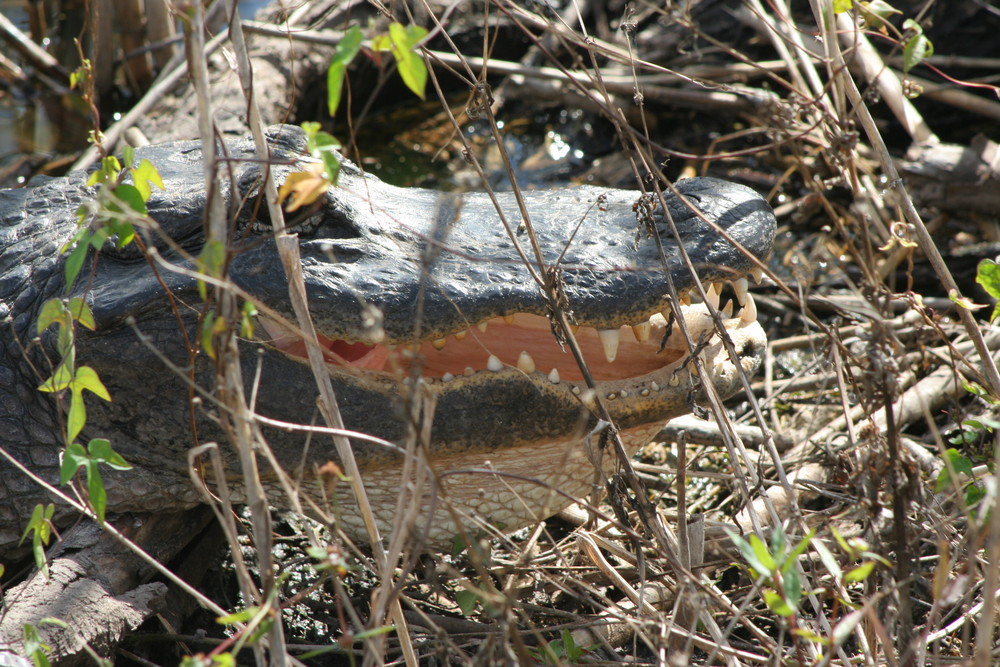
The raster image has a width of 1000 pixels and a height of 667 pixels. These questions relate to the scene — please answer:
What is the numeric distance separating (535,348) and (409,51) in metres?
1.24

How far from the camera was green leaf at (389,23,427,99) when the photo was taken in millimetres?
1313

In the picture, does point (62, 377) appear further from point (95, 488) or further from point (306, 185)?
point (306, 185)

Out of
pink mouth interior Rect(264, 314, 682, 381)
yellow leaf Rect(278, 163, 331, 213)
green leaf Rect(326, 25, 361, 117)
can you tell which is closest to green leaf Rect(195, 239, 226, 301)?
yellow leaf Rect(278, 163, 331, 213)

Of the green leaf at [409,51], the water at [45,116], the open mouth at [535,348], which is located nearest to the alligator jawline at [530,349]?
the open mouth at [535,348]

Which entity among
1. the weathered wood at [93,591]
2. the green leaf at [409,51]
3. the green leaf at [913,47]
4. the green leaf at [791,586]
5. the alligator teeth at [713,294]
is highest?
the green leaf at [409,51]

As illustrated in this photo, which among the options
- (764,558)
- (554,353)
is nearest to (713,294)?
(554,353)

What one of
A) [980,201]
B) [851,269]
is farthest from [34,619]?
[980,201]

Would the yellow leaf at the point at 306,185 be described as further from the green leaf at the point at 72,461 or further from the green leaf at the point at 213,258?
the green leaf at the point at 72,461

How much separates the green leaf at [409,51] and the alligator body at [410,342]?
604 millimetres

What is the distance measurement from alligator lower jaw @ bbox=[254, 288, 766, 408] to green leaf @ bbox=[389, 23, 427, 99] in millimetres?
855

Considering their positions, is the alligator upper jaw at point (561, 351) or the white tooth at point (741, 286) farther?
the white tooth at point (741, 286)

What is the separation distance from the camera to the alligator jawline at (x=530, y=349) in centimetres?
223

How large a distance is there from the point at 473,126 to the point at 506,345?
3516 mm

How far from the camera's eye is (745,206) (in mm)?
2240
